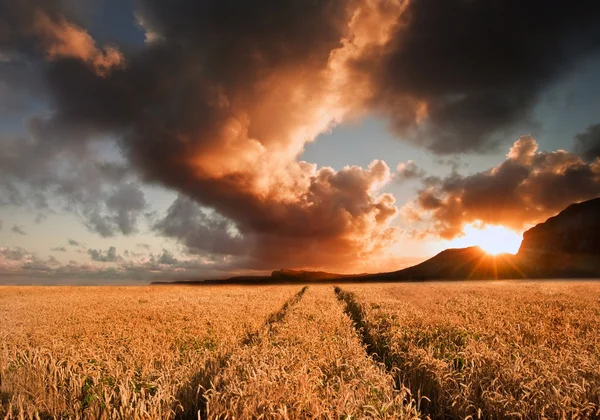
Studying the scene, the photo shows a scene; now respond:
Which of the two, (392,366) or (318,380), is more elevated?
(318,380)

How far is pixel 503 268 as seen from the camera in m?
172

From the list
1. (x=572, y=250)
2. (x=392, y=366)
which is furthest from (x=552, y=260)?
(x=392, y=366)

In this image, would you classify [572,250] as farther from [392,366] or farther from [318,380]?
[318,380]

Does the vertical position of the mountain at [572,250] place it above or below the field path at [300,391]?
above

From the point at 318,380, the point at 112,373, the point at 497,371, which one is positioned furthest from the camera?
the point at 112,373

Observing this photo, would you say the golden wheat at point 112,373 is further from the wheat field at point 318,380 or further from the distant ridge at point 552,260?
the distant ridge at point 552,260

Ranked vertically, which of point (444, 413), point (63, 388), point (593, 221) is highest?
point (593, 221)

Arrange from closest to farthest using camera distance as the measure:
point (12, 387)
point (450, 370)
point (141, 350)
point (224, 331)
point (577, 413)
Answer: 1. point (577, 413)
2. point (12, 387)
3. point (450, 370)
4. point (141, 350)
5. point (224, 331)

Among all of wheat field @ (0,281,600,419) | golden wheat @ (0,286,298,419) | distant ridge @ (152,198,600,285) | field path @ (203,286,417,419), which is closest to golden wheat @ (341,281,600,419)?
wheat field @ (0,281,600,419)

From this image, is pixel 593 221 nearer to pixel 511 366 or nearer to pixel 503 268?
pixel 503 268

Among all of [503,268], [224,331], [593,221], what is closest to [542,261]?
[503,268]

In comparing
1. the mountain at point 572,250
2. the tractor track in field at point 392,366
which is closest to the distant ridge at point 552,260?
the mountain at point 572,250

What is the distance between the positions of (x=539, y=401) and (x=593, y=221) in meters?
234

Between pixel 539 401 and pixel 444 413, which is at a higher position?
pixel 539 401
